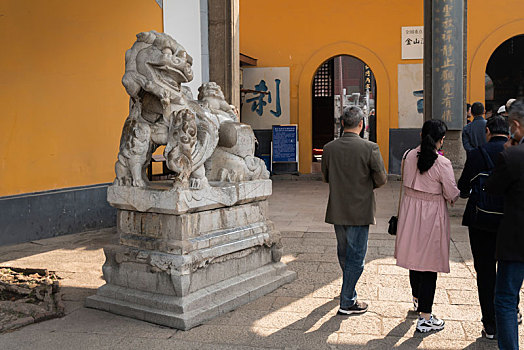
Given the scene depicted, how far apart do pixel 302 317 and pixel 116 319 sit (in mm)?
1370

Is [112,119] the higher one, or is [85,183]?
[112,119]

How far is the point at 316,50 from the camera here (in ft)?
47.8

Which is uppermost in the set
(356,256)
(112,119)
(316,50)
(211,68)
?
(316,50)

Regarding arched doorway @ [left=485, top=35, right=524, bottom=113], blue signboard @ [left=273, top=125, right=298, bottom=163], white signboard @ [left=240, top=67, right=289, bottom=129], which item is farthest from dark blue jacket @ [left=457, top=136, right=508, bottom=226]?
arched doorway @ [left=485, top=35, right=524, bottom=113]

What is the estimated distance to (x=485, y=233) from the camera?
361cm

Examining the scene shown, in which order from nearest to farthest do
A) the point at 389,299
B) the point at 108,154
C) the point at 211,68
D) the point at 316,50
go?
the point at 389,299 → the point at 108,154 → the point at 211,68 → the point at 316,50

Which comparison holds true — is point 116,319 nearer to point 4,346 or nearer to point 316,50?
point 4,346

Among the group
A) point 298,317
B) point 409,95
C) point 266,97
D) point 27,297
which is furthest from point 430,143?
point 266,97

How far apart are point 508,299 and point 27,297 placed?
3653mm

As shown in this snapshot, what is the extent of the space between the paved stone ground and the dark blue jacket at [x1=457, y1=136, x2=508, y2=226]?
2.85 feet

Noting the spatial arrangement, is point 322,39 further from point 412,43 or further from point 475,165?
point 475,165

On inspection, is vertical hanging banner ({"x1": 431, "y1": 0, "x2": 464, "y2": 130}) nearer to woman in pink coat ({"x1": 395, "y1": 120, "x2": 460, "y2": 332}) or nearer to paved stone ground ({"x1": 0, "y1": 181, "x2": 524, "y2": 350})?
paved stone ground ({"x1": 0, "y1": 181, "x2": 524, "y2": 350})

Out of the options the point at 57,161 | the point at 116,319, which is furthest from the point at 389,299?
the point at 57,161

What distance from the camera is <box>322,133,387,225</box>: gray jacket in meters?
4.04
